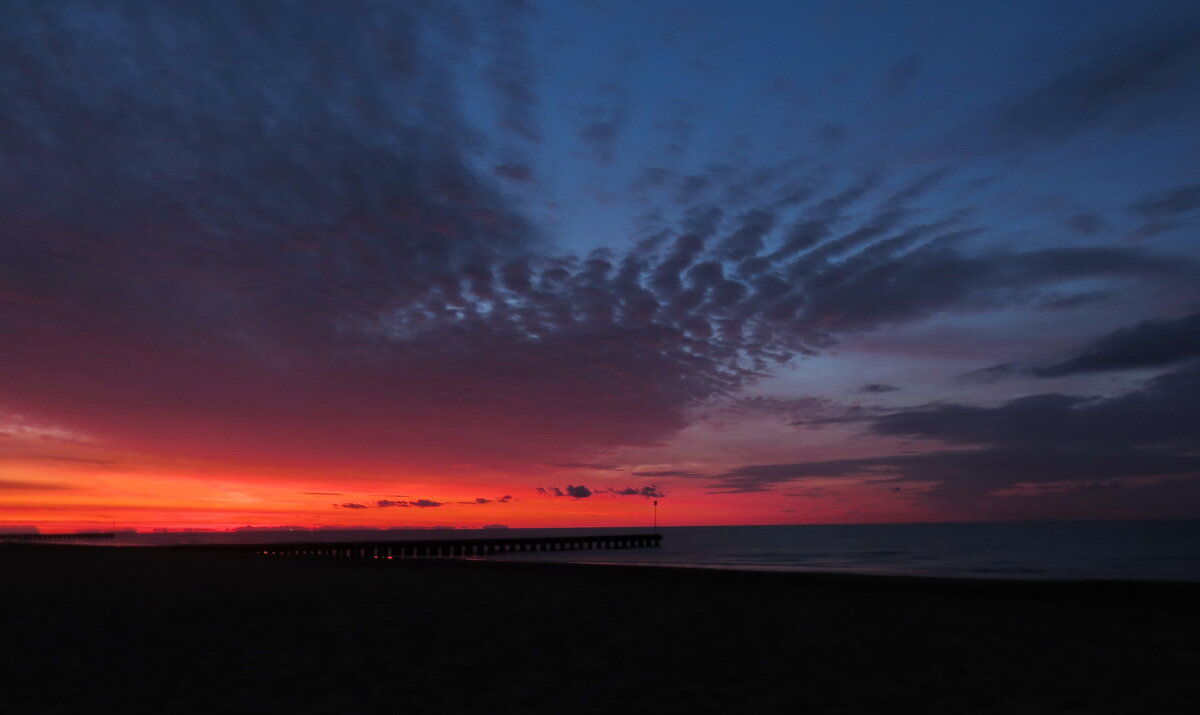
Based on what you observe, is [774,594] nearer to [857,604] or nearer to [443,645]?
[857,604]

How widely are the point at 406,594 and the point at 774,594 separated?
8755mm

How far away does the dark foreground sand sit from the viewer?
7.26 meters

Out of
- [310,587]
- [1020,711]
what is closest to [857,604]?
[1020,711]

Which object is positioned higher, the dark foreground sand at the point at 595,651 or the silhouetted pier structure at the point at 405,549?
the silhouetted pier structure at the point at 405,549

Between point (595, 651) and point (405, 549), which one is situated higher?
point (405, 549)

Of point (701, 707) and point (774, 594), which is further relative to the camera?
point (774, 594)

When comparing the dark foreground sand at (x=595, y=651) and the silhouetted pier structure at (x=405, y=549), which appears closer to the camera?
the dark foreground sand at (x=595, y=651)

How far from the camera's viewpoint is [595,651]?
1002 centimetres

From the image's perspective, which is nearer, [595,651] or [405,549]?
[595,651]

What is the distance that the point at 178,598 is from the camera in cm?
1612

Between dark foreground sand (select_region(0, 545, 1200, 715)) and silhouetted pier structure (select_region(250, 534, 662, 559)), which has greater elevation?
silhouetted pier structure (select_region(250, 534, 662, 559))

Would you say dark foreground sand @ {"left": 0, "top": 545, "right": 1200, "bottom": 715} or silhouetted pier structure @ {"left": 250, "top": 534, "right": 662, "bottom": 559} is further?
silhouetted pier structure @ {"left": 250, "top": 534, "right": 662, "bottom": 559}

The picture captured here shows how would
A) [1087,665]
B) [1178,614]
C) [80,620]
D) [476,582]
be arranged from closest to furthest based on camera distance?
[1087,665]
[80,620]
[1178,614]
[476,582]

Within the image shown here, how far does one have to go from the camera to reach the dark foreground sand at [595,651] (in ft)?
23.8
